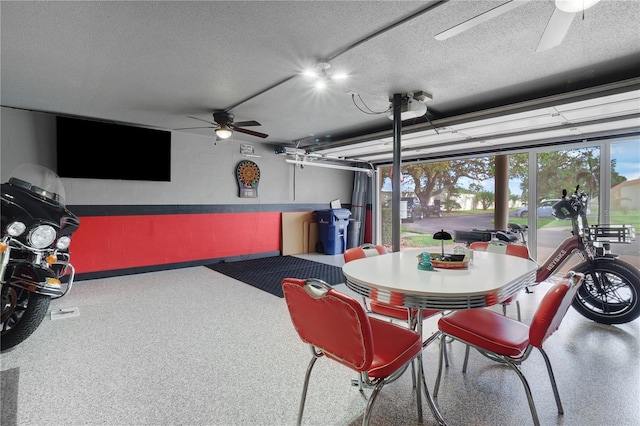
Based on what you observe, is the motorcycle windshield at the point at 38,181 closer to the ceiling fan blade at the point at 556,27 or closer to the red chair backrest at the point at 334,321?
the red chair backrest at the point at 334,321

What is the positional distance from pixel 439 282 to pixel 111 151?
541 centimetres

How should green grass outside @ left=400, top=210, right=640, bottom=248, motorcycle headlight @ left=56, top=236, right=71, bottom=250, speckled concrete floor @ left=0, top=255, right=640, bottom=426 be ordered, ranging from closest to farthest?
speckled concrete floor @ left=0, top=255, right=640, bottom=426
motorcycle headlight @ left=56, top=236, right=71, bottom=250
green grass outside @ left=400, top=210, right=640, bottom=248

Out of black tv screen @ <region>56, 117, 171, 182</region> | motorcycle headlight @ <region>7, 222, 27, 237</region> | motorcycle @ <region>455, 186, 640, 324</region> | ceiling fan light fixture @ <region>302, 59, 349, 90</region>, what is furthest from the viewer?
black tv screen @ <region>56, 117, 171, 182</region>

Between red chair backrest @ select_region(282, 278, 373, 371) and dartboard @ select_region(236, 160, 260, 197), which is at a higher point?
dartboard @ select_region(236, 160, 260, 197)

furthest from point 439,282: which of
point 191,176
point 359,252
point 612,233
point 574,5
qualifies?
point 191,176

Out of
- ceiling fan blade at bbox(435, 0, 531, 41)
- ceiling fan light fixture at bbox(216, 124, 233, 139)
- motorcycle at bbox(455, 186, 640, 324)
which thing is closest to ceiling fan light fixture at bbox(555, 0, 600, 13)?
ceiling fan blade at bbox(435, 0, 531, 41)

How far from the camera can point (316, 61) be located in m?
2.79

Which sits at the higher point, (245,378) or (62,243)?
(62,243)

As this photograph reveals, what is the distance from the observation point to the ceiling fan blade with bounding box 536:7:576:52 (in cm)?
159

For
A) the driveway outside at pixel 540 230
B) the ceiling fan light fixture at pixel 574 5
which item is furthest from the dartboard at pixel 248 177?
the ceiling fan light fixture at pixel 574 5

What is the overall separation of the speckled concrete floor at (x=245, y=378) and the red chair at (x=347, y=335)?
1.58ft

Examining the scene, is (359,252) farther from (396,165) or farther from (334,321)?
(396,165)

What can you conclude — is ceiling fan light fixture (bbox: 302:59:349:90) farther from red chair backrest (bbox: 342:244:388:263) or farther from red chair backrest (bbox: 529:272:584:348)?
red chair backrest (bbox: 529:272:584:348)

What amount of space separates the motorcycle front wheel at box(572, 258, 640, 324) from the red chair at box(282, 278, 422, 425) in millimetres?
2838
